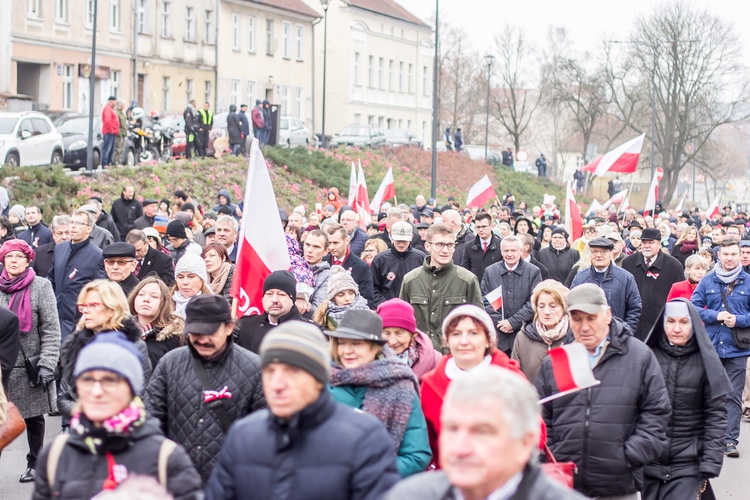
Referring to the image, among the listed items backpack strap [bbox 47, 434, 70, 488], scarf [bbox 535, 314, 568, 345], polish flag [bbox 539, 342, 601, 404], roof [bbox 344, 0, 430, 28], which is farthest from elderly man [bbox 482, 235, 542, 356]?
roof [bbox 344, 0, 430, 28]

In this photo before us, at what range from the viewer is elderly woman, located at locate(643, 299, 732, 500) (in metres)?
6.95

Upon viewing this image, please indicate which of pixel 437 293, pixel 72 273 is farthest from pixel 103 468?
pixel 72 273

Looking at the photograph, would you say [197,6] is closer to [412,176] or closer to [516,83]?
[412,176]

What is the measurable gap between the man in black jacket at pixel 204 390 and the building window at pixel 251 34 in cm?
5583

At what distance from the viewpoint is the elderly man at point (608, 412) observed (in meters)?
6.25

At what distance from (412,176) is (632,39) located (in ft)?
73.3

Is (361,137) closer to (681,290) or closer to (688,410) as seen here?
(681,290)

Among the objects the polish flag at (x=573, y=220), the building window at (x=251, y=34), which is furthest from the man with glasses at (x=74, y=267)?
the building window at (x=251, y=34)

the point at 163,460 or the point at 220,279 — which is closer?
the point at 163,460

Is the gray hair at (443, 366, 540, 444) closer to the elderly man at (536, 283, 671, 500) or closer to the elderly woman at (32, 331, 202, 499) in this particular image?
the elderly woman at (32, 331, 202, 499)

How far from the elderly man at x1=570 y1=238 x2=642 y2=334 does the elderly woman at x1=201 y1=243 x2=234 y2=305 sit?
10.4 ft

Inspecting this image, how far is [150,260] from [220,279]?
1.52 metres

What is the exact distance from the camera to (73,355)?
272 inches

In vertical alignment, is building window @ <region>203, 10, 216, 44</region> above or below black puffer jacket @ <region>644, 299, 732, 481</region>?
above
